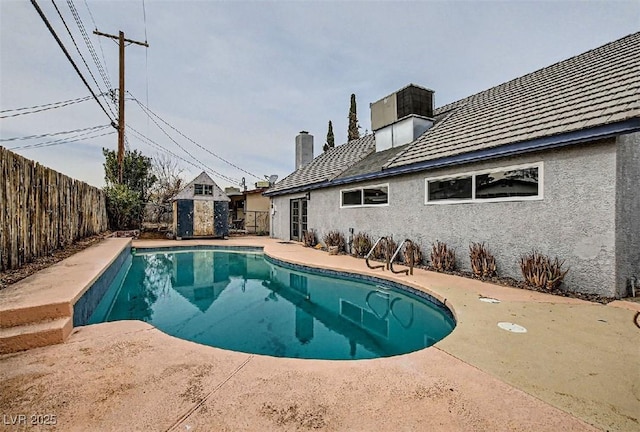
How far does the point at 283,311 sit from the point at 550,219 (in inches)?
199

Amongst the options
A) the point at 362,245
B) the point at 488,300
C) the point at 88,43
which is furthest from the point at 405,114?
the point at 88,43

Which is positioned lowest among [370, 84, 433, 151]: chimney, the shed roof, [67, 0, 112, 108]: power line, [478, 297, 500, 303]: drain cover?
[478, 297, 500, 303]: drain cover

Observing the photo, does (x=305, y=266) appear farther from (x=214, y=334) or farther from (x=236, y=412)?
(x=236, y=412)

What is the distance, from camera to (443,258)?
7.10 meters

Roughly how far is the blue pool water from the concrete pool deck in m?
1.08

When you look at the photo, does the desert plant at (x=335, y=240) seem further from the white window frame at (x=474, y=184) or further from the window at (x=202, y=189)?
the window at (x=202, y=189)

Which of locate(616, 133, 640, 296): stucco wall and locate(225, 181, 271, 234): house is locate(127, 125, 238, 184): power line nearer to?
locate(225, 181, 271, 234): house

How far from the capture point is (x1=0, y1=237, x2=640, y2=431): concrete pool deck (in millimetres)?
1899

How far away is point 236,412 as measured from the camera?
1.98 metres

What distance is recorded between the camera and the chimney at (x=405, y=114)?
33.5 feet

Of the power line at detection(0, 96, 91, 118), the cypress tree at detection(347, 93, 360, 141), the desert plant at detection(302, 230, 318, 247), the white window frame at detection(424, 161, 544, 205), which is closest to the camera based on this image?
the white window frame at detection(424, 161, 544, 205)

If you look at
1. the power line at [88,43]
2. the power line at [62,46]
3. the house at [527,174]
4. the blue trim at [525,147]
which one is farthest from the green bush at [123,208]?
the blue trim at [525,147]

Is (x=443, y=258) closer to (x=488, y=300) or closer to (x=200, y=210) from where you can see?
(x=488, y=300)

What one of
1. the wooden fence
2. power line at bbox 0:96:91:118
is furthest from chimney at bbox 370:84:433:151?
power line at bbox 0:96:91:118
